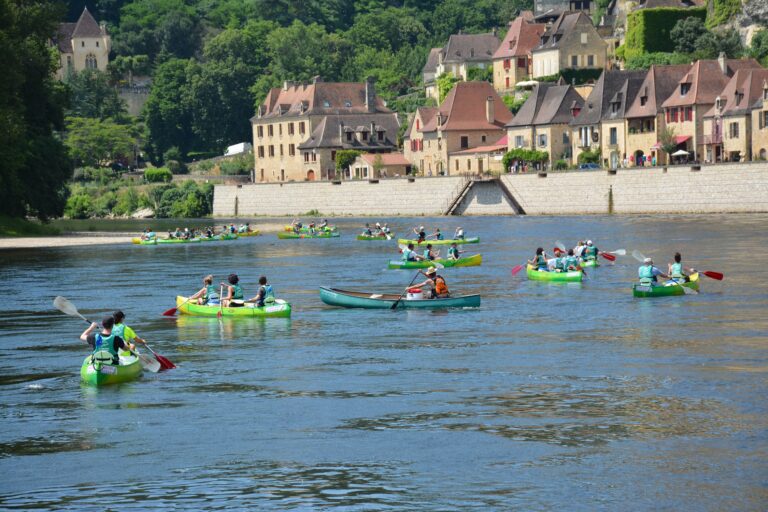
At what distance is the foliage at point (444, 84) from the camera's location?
17025cm

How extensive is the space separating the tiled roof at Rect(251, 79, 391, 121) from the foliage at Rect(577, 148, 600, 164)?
45608mm

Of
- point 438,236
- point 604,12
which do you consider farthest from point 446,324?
point 604,12

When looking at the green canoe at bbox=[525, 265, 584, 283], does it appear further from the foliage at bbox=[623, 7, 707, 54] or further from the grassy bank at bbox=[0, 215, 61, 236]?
the foliage at bbox=[623, 7, 707, 54]

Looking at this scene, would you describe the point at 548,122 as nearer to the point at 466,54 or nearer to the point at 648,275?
the point at 466,54

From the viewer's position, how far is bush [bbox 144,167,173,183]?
559 feet

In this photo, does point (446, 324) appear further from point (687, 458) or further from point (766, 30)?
point (766, 30)

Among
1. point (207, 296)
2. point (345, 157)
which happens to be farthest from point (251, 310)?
point (345, 157)

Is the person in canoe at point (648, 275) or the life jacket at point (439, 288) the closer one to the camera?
the life jacket at point (439, 288)

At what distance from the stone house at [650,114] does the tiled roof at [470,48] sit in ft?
214

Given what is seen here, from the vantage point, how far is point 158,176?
170250mm

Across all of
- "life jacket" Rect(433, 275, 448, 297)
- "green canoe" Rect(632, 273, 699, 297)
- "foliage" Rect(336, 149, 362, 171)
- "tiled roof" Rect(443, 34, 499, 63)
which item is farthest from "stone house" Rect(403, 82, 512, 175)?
"life jacket" Rect(433, 275, 448, 297)

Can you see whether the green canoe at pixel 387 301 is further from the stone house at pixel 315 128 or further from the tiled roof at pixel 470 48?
the tiled roof at pixel 470 48

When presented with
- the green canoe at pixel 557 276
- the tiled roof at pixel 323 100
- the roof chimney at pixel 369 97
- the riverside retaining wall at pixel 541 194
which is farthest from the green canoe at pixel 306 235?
the roof chimney at pixel 369 97

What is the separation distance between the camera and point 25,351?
39.6 meters
